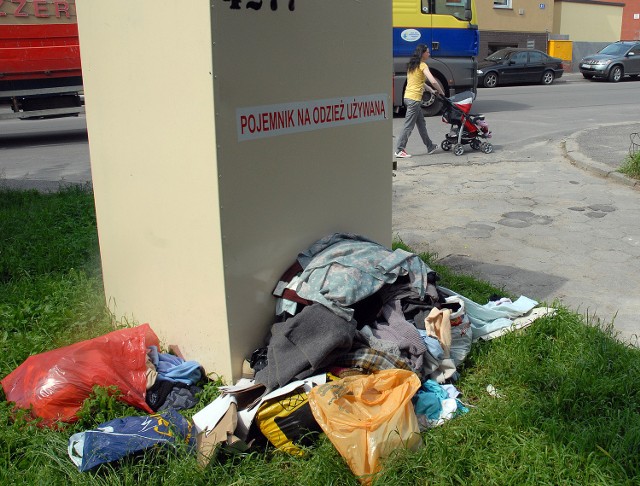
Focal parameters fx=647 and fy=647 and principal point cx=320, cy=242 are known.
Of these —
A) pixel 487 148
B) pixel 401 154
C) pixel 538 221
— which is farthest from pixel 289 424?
pixel 487 148

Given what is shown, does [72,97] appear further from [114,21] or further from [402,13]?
[114,21]

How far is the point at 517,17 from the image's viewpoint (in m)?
32.5

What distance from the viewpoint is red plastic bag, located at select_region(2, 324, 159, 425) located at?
323 centimetres

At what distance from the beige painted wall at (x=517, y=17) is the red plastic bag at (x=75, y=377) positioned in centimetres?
3060

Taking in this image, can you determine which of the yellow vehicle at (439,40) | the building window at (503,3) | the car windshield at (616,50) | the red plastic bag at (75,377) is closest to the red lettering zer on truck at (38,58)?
the yellow vehicle at (439,40)

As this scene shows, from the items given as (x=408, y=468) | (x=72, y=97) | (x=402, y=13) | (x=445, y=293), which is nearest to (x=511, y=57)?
(x=402, y=13)

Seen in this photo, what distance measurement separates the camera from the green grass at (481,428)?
276cm

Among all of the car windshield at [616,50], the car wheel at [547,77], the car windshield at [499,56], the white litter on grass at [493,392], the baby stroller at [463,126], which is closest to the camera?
the white litter on grass at [493,392]

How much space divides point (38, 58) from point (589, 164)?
10999 mm

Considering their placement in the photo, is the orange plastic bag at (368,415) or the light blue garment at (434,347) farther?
the light blue garment at (434,347)

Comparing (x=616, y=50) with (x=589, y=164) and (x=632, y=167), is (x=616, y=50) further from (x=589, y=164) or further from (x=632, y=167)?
(x=632, y=167)

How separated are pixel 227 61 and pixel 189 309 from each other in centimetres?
137

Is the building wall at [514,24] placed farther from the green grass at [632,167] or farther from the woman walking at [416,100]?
the green grass at [632,167]

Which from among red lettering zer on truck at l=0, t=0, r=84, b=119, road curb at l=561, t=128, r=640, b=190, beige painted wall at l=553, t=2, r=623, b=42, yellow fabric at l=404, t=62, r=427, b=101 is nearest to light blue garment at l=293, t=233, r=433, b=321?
road curb at l=561, t=128, r=640, b=190
